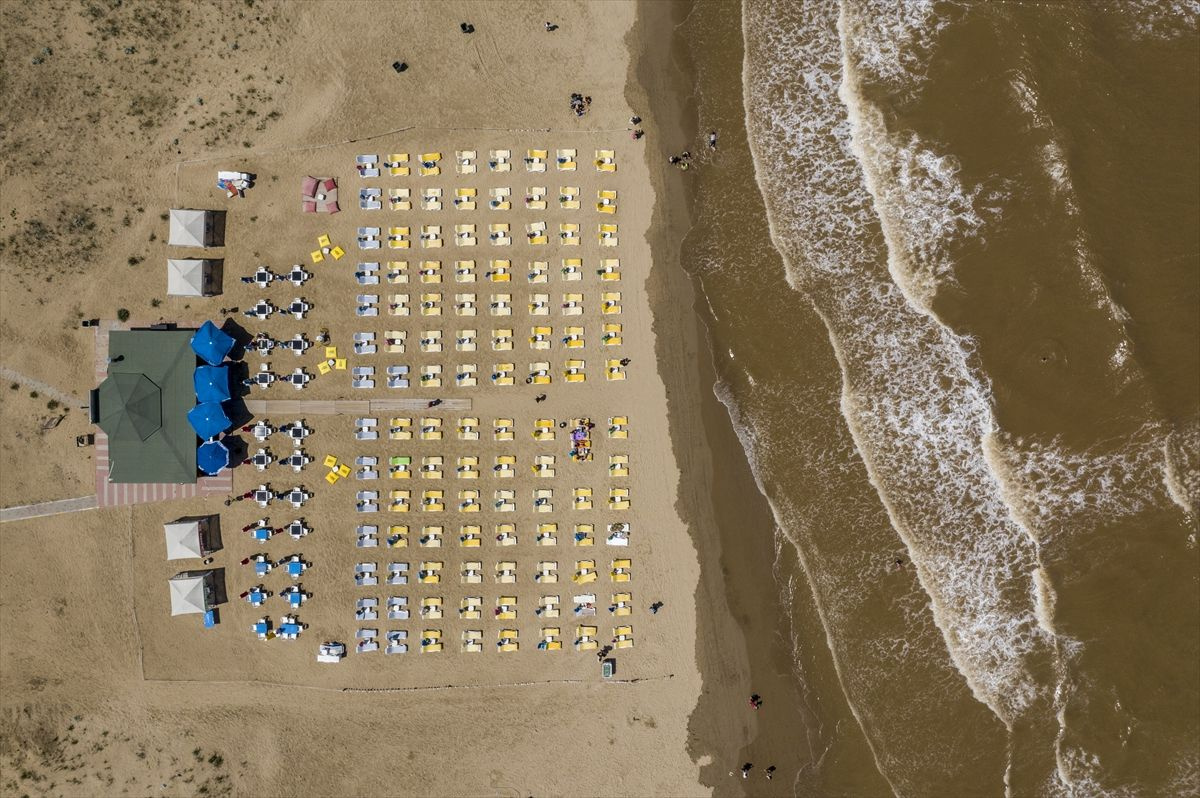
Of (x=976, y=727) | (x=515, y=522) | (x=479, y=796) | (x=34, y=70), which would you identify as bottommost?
(x=479, y=796)

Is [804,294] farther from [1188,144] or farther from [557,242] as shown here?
[1188,144]

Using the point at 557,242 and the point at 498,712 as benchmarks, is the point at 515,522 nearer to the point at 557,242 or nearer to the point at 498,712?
the point at 498,712

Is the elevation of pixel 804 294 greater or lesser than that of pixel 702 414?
greater

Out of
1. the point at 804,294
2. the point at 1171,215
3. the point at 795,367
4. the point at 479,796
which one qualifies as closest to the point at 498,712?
the point at 479,796

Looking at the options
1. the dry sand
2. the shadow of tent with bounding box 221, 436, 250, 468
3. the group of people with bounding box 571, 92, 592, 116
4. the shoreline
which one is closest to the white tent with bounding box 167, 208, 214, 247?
the dry sand

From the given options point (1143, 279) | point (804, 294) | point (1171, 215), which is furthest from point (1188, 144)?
point (804, 294)

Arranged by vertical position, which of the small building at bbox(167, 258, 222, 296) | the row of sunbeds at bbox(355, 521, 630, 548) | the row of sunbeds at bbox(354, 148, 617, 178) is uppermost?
the row of sunbeds at bbox(354, 148, 617, 178)

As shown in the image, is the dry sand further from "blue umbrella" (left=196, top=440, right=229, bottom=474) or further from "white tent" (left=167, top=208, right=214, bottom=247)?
"blue umbrella" (left=196, top=440, right=229, bottom=474)
